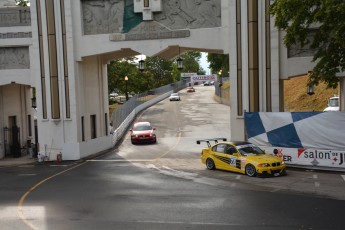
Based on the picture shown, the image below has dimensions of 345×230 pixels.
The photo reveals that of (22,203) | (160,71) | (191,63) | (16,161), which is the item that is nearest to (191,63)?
(191,63)

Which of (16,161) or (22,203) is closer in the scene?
(22,203)

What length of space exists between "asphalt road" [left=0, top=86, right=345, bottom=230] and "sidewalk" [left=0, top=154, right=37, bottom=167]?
2158mm

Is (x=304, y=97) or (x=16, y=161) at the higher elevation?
(x=304, y=97)

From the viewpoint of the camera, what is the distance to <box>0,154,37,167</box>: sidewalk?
28.1 metres

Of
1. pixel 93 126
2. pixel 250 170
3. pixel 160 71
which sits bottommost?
pixel 250 170

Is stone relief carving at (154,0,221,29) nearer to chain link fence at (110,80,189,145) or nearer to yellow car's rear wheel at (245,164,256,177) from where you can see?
yellow car's rear wheel at (245,164,256,177)

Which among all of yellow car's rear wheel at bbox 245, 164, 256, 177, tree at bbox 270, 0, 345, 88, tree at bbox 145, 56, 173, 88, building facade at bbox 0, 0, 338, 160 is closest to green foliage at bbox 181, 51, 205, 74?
tree at bbox 145, 56, 173, 88

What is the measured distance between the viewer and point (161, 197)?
15492 mm

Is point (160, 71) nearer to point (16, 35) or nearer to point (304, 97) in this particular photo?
point (304, 97)

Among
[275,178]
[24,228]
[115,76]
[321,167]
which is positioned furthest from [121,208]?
[115,76]

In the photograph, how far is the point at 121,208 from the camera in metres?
14.0

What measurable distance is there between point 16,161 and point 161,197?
55.7ft

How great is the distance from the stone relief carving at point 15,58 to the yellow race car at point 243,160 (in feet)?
45.5

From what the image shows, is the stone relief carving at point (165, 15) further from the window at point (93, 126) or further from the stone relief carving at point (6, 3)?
the stone relief carving at point (6, 3)
